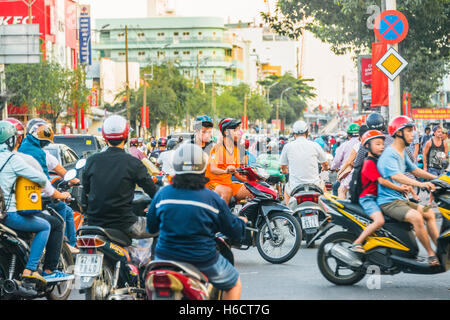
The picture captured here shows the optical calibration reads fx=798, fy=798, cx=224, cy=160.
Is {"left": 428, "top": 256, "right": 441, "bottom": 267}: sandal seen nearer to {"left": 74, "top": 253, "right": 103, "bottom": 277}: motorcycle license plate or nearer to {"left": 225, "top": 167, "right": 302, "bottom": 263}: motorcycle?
{"left": 225, "top": 167, "right": 302, "bottom": 263}: motorcycle

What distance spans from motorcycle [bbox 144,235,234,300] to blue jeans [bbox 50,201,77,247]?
382 centimetres

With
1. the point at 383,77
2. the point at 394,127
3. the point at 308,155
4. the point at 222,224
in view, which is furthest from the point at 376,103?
the point at 222,224

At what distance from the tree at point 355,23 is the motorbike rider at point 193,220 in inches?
606

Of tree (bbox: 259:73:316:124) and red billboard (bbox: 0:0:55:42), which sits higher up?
red billboard (bbox: 0:0:55:42)

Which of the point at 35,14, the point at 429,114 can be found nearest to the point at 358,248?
the point at 35,14

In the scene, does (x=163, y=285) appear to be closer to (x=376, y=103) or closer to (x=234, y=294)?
(x=234, y=294)

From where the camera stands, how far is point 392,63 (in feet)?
52.4

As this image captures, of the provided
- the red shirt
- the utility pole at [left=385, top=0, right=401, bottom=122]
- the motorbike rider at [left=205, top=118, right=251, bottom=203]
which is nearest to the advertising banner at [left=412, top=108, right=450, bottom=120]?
the utility pole at [left=385, top=0, right=401, bottom=122]

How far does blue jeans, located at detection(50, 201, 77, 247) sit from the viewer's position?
888 centimetres

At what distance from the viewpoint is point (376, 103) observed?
60.4ft

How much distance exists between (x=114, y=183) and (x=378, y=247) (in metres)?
2.90

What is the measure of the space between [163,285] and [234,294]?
2.33 ft

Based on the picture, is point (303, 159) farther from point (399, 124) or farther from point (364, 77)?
point (364, 77)

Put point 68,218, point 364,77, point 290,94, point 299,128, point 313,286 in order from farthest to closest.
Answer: point 290,94
point 364,77
point 299,128
point 68,218
point 313,286
